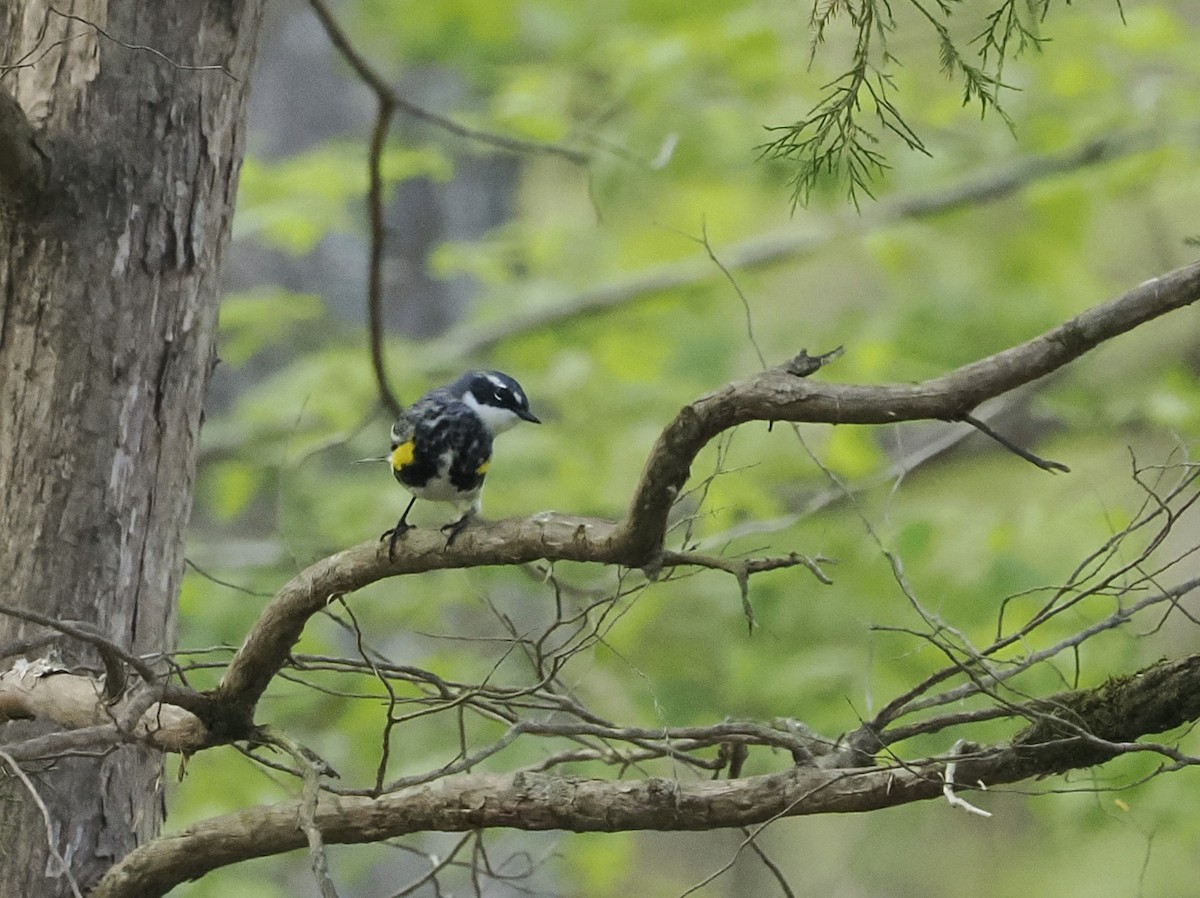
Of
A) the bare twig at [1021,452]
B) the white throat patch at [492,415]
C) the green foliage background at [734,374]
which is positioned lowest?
the bare twig at [1021,452]

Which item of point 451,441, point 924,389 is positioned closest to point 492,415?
point 451,441

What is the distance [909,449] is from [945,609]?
2175mm

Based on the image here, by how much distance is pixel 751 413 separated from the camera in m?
1.79

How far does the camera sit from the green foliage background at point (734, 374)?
503 centimetres

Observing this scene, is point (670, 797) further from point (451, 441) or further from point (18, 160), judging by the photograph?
point (18, 160)

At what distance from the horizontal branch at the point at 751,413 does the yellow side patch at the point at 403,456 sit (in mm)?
800

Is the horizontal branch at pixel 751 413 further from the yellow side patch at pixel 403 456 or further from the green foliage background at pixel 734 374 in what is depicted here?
the green foliage background at pixel 734 374

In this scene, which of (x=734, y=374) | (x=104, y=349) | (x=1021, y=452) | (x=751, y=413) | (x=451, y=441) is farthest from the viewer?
(x=734, y=374)

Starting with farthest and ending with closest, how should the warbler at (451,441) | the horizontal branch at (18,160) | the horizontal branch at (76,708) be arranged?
1. the warbler at (451,441)
2. the horizontal branch at (18,160)
3. the horizontal branch at (76,708)

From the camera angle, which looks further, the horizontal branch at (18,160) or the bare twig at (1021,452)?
the horizontal branch at (18,160)

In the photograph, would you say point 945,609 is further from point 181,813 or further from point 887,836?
point 181,813

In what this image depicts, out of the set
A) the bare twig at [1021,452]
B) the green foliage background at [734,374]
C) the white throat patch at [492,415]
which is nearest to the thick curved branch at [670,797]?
the bare twig at [1021,452]

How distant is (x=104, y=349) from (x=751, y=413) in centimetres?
151

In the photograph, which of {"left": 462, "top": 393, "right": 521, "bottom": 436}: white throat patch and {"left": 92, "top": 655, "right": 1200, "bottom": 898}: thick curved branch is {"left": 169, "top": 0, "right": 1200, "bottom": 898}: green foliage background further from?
{"left": 92, "top": 655, "right": 1200, "bottom": 898}: thick curved branch
